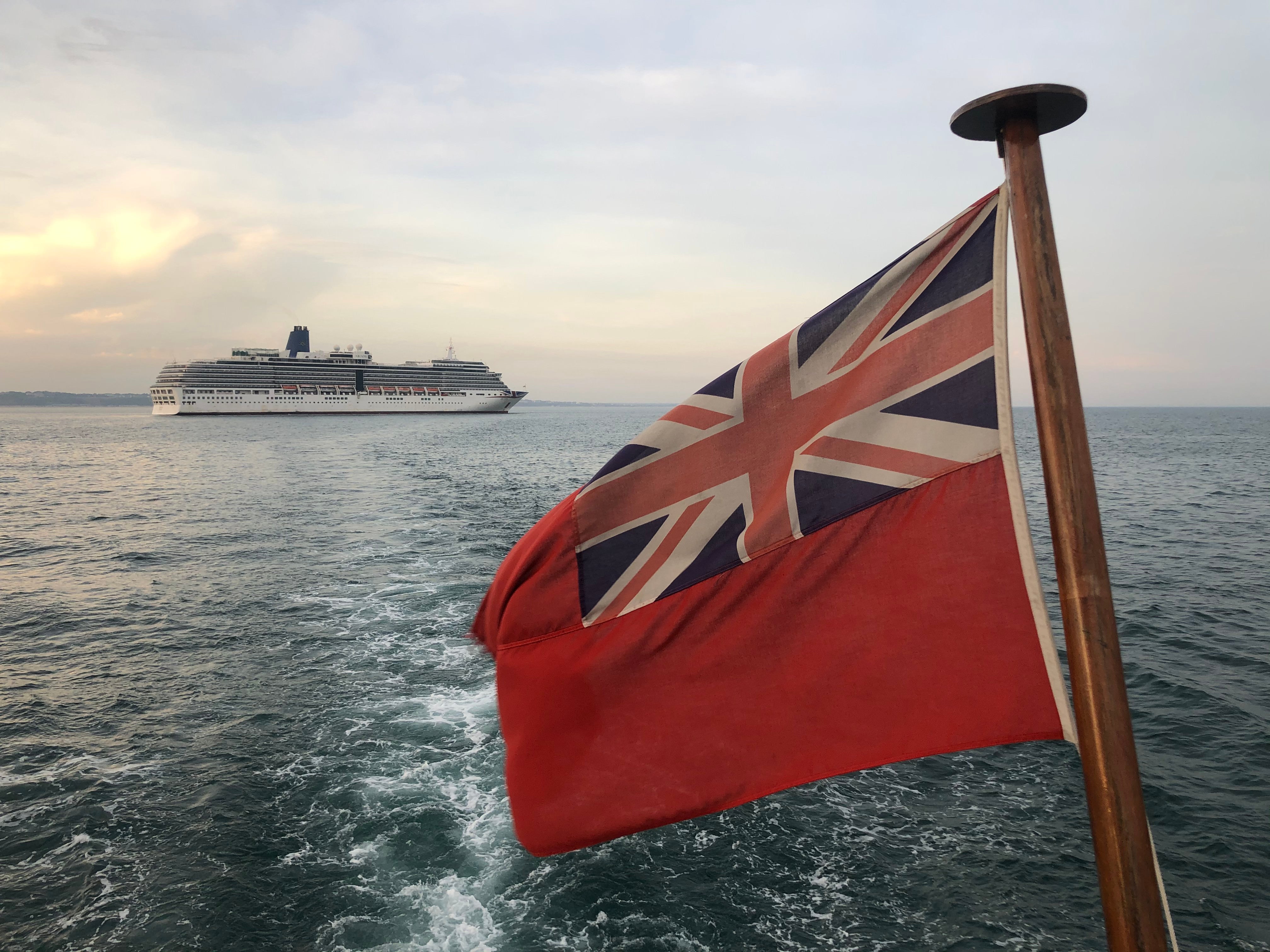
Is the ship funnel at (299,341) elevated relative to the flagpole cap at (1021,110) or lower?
elevated

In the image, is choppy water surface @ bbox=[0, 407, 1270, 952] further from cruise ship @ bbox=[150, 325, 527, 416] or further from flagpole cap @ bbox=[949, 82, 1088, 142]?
cruise ship @ bbox=[150, 325, 527, 416]

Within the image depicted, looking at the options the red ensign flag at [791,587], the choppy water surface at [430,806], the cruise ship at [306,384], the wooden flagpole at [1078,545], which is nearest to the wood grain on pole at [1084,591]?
the wooden flagpole at [1078,545]

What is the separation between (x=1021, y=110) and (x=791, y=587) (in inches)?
73.2

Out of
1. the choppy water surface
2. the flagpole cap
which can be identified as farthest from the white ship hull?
the flagpole cap

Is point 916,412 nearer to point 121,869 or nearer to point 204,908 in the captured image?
point 204,908

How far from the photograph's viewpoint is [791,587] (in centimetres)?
304

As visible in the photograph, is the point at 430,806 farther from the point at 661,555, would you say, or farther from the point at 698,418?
the point at 698,418

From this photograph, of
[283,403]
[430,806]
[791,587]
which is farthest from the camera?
[283,403]

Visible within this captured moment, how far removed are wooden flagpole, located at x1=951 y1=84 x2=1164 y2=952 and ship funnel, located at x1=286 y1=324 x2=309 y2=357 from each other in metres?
135

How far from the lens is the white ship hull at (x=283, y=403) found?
113m

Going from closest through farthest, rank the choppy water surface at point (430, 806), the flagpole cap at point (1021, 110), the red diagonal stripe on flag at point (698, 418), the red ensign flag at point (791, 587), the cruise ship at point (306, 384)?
the flagpole cap at point (1021, 110) → the red ensign flag at point (791, 587) → the red diagonal stripe on flag at point (698, 418) → the choppy water surface at point (430, 806) → the cruise ship at point (306, 384)

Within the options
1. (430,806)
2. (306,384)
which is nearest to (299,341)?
(306,384)

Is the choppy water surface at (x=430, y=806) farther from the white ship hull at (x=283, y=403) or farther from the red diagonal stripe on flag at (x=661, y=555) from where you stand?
the white ship hull at (x=283, y=403)

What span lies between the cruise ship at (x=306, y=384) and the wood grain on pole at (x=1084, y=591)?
127 m
